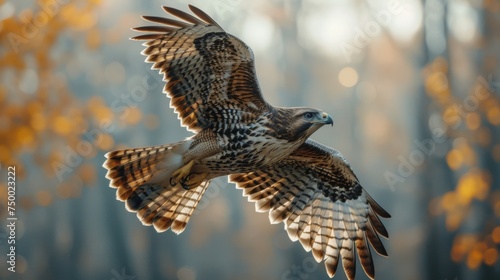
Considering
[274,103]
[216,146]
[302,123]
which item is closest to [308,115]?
[302,123]

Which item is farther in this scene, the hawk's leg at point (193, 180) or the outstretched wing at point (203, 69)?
the hawk's leg at point (193, 180)

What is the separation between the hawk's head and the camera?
160cm

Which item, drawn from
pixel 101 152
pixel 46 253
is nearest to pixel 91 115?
pixel 101 152

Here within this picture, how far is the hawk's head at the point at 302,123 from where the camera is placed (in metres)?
1.60

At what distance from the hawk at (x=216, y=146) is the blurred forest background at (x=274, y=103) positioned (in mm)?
713

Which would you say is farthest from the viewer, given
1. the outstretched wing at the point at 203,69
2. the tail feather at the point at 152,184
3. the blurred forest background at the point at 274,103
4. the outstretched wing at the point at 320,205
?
the blurred forest background at the point at 274,103

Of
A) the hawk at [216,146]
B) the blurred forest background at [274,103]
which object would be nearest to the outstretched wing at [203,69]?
the hawk at [216,146]

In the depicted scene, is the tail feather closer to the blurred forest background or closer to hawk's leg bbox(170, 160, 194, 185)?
hawk's leg bbox(170, 160, 194, 185)

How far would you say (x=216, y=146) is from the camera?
1647mm

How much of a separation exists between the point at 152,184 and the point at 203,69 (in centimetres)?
34

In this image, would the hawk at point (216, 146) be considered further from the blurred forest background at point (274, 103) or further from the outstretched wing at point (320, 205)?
the blurred forest background at point (274, 103)

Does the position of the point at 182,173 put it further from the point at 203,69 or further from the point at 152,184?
the point at 203,69

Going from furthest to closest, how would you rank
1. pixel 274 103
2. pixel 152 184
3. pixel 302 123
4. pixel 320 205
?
pixel 274 103
pixel 320 205
pixel 152 184
pixel 302 123

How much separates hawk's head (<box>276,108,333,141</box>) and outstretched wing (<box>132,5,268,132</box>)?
0.09 metres
